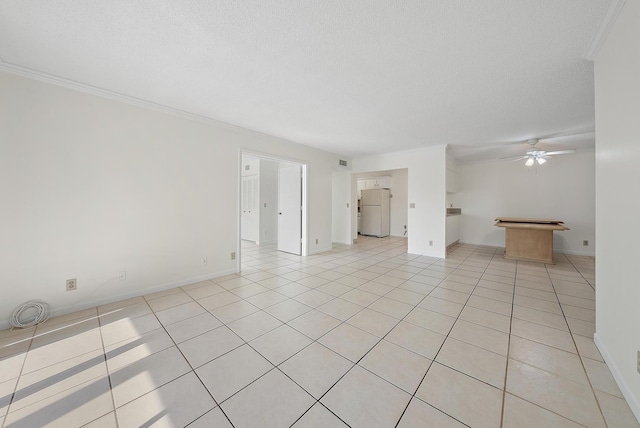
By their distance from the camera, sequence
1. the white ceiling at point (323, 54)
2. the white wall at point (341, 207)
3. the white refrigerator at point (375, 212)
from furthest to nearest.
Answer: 1. the white refrigerator at point (375, 212)
2. the white wall at point (341, 207)
3. the white ceiling at point (323, 54)

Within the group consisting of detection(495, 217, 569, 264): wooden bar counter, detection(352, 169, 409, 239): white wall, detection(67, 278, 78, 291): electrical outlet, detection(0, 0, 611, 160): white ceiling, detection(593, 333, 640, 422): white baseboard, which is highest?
detection(0, 0, 611, 160): white ceiling

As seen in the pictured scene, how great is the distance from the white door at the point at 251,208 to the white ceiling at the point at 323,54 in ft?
10.8

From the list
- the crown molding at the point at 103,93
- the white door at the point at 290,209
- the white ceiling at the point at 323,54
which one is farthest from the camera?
the white door at the point at 290,209

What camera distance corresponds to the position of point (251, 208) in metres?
6.55

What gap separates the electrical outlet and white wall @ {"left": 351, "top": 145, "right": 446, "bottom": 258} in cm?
547

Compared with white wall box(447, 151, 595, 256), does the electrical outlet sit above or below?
below

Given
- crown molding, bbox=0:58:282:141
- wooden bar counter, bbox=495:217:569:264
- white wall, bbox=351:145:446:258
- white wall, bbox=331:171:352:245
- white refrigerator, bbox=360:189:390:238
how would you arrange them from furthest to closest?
1. white refrigerator, bbox=360:189:390:238
2. white wall, bbox=331:171:352:245
3. white wall, bbox=351:145:446:258
4. wooden bar counter, bbox=495:217:569:264
5. crown molding, bbox=0:58:282:141

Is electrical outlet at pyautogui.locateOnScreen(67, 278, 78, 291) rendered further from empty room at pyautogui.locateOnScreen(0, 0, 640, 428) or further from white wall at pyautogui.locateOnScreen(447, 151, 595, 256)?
white wall at pyautogui.locateOnScreen(447, 151, 595, 256)

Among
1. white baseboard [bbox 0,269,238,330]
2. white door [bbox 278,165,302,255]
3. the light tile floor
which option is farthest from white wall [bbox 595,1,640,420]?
white door [bbox 278,165,302,255]

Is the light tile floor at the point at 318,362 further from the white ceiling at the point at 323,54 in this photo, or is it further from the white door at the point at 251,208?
the white door at the point at 251,208

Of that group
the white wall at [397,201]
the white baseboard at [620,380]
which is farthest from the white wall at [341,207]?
the white baseboard at [620,380]

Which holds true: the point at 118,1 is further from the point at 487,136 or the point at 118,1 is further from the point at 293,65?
the point at 487,136

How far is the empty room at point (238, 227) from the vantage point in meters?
1.34

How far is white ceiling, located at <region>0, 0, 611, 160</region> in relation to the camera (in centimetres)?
148
